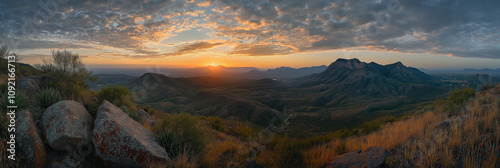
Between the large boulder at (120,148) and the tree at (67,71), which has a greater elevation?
the tree at (67,71)

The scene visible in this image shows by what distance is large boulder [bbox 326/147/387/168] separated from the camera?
13.9 feet

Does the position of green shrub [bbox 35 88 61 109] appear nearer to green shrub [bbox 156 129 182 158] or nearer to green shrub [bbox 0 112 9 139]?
green shrub [bbox 0 112 9 139]

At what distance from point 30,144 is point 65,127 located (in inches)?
25.2

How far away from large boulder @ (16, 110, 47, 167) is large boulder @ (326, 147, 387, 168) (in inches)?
271

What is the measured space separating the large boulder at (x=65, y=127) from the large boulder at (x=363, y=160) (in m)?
6.56

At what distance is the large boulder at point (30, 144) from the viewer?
4.11 metres

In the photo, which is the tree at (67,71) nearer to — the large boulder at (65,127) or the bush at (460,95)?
the large boulder at (65,127)

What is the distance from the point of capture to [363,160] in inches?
176

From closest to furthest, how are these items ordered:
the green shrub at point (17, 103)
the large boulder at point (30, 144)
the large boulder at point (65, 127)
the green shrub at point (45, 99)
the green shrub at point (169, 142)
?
the large boulder at point (30, 144)
the large boulder at point (65, 127)
the green shrub at point (169, 142)
the green shrub at point (17, 103)
the green shrub at point (45, 99)

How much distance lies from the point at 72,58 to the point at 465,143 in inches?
868

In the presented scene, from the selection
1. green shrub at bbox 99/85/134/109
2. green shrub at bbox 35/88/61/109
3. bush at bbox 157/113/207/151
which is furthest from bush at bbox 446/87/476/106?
green shrub at bbox 99/85/134/109

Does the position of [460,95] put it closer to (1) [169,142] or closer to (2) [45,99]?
(1) [169,142]

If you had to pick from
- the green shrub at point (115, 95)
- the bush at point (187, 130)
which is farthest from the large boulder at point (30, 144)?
the green shrub at point (115, 95)

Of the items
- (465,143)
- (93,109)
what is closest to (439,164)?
(465,143)
